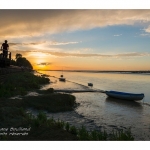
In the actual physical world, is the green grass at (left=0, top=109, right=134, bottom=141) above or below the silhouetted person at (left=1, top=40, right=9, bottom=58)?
below

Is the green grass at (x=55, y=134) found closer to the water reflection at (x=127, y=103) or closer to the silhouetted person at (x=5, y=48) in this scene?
the silhouetted person at (x=5, y=48)

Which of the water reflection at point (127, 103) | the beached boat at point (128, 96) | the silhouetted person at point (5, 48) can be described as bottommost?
the water reflection at point (127, 103)

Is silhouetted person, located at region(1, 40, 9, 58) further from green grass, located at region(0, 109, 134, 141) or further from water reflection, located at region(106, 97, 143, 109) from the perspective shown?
water reflection, located at region(106, 97, 143, 109)

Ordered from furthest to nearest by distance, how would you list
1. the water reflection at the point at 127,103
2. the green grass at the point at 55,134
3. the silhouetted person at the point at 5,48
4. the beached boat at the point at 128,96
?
the beached boat at the point at 128,96, the water reflection at the point at 127,103, the silhouetted person at the point at 5,48, the green grass at the point at 55,134

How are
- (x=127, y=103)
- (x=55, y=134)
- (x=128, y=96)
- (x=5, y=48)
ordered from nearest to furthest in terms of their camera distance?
(x=55, y=134) → (x=5, y=48) → (x=127, y=103) → (x=128, y=96)

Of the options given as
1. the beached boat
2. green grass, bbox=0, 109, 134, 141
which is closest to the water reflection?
the beached boat

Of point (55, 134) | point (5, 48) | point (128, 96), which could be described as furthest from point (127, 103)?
point (55, 134)

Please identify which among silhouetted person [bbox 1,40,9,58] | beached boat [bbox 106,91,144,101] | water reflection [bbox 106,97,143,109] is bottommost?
water reflection [bbox 106,97,143,109]

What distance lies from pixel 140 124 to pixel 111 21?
6622mm

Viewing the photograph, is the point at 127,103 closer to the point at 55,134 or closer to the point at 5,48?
the point at 5,48

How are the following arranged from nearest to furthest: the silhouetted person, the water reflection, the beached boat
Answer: the silhouetted person → the water reflection → the beached boat

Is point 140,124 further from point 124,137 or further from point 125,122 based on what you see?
point 124,137

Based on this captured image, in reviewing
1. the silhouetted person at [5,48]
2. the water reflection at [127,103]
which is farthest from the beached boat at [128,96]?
the silhouetted person at [5,48]

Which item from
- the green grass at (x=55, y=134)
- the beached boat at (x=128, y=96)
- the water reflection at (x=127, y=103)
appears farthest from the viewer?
the beached boat at (x=128, y=96)
